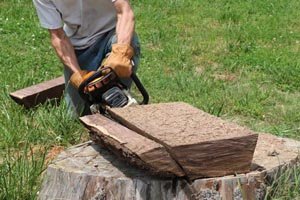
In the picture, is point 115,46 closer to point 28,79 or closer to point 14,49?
point 28,79

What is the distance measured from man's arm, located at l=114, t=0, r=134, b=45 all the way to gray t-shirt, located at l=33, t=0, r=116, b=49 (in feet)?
0.99

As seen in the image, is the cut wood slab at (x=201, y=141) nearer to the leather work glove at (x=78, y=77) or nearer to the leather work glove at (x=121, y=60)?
the leather work glove at (x=121, y=60)

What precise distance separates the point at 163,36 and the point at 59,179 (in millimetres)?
4372

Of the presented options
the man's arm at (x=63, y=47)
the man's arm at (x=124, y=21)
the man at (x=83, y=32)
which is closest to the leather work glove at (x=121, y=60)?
the man at (x=83, y=32)

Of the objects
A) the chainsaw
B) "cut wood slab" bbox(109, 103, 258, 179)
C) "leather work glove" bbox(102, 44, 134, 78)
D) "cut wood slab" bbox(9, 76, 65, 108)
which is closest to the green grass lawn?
"cut wood slab" bbox(9, 76, 65, 108)

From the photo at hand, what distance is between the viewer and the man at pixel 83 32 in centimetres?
424

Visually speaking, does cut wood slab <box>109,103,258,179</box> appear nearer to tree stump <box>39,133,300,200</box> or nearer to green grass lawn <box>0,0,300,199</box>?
tree stump <box>39,133,300,200</box>

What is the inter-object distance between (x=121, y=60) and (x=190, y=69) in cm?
268

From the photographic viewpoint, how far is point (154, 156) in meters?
3.01

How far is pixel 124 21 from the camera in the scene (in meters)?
4.23

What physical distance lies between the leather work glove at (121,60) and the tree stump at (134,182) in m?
0.60

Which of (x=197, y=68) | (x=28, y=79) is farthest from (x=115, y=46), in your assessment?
(x=197, y=68)

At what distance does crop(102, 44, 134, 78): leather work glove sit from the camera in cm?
384

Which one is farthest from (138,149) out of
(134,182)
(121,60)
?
(121,60)
